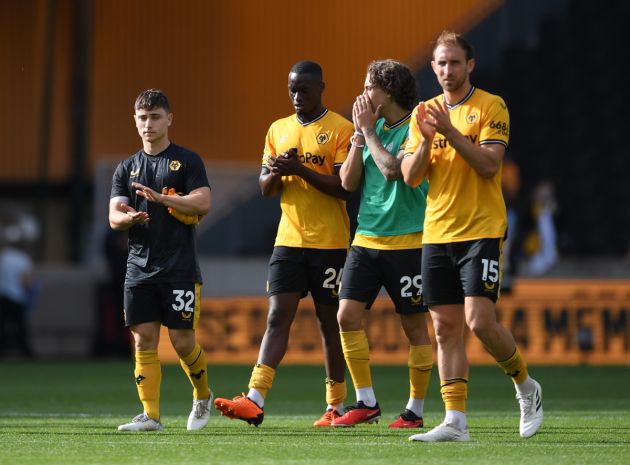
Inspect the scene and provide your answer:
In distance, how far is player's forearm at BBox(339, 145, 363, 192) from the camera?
Answer: 8547 mm

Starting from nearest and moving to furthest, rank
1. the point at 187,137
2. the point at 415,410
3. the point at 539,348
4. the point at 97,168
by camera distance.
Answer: the point at 415,410, the point at 539,348, the point at 97,168, the point at 187,137

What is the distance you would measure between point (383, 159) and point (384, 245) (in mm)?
650

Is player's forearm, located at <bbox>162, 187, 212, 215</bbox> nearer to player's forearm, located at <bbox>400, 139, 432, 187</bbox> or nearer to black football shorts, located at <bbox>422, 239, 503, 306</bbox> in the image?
player's forearm, located at <bbox>400, 139, 432, 187</bbox>

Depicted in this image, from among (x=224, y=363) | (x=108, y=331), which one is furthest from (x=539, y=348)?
(x=108, y=331)

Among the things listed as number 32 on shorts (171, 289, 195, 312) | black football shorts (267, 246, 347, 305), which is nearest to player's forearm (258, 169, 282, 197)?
black football shorts (267, 246, 347, 305)

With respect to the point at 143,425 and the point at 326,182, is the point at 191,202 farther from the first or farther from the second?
the point at 143,425

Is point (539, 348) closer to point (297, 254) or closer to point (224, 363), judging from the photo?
point (224, 363)

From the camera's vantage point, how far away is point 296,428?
8703mm

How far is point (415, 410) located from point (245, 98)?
56.8 feet

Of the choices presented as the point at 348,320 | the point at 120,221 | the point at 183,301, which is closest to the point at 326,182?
the point at 348,320

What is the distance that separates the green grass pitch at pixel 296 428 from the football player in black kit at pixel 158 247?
380mm

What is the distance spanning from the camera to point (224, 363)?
1784cm

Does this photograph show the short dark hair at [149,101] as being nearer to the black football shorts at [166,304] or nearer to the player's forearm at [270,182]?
the player's forearm at [270,182]

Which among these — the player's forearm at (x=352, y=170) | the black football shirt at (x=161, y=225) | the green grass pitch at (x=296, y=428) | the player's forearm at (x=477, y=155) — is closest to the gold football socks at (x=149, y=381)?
the green grass pitch at (x=296, y=428)
